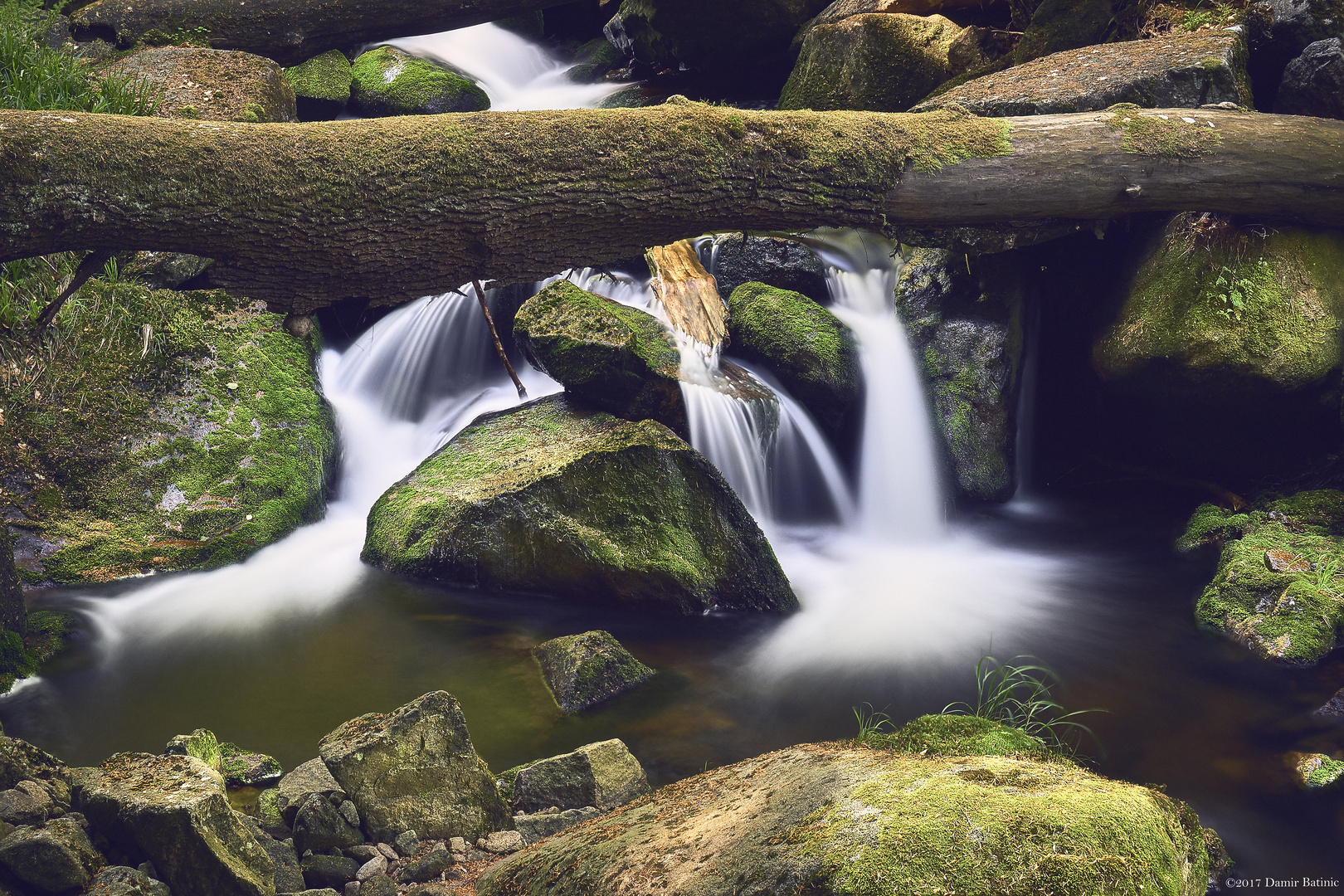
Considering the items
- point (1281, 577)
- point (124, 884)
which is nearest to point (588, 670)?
point (124, 884)

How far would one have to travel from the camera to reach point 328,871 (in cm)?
298

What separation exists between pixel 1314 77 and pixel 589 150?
613cm

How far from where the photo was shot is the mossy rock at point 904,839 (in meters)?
1.64

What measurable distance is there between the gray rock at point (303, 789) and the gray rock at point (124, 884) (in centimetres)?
65

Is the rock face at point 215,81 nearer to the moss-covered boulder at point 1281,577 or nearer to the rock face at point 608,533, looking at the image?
the rock face at point 608,533

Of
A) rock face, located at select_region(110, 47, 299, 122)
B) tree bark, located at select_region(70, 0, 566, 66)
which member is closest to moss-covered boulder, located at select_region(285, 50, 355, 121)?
tree bark, located at select_region(70, 0, 566, 66)

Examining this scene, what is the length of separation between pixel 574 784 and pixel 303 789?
1.05 m

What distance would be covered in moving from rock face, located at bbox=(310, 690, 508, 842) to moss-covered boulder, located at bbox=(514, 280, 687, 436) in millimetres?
3886

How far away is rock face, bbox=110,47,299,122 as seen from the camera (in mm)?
9031

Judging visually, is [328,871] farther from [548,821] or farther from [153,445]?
[153,445]

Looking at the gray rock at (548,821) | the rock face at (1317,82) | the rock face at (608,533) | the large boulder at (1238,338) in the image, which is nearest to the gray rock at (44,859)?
the gray rock at (548,821)

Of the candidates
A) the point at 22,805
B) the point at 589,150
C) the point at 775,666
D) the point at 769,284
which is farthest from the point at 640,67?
the point at 22,805

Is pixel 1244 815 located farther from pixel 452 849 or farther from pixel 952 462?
pixel 952 462

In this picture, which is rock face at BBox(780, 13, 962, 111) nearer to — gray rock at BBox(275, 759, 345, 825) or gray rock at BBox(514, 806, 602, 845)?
gray rock at BBox(514, 806, 602, 845)
